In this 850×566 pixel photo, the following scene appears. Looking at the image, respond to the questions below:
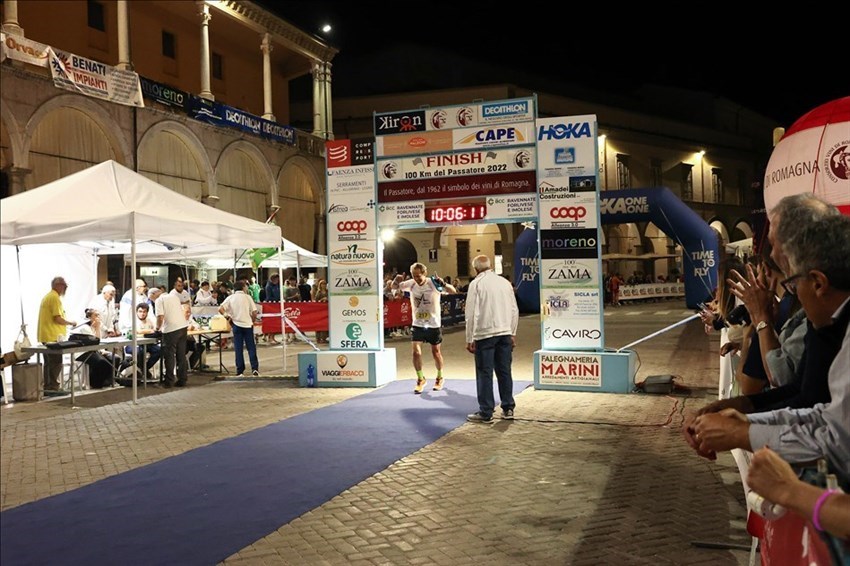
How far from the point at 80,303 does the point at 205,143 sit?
12558 mm

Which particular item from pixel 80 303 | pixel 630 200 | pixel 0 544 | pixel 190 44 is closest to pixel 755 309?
pixel 0 544

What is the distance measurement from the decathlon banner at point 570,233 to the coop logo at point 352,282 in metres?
3.08

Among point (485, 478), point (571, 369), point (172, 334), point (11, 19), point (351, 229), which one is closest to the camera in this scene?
point (485, 478)

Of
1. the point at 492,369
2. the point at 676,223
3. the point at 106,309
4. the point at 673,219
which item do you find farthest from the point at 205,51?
the point at 492,369

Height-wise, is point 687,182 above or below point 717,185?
below

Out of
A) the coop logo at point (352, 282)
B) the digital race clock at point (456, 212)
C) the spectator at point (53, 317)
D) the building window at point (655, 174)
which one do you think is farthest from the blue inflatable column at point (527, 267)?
the building window at point (655, 174)

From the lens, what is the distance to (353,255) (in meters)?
11.9

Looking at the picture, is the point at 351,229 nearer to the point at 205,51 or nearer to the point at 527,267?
the point at 527,267

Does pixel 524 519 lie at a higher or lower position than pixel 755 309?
lower

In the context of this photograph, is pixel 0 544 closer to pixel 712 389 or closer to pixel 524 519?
pixel 524 519

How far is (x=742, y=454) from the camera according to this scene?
4.71 metres

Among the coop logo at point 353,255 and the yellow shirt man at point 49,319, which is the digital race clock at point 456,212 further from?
the yellow shirt man at point 49,319

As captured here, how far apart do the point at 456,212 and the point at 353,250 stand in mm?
2042

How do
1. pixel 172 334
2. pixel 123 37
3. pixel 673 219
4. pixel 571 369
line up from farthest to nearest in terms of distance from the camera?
pixel 673 219
pixel 123 37
pixel 172 334
pixel 571 369
